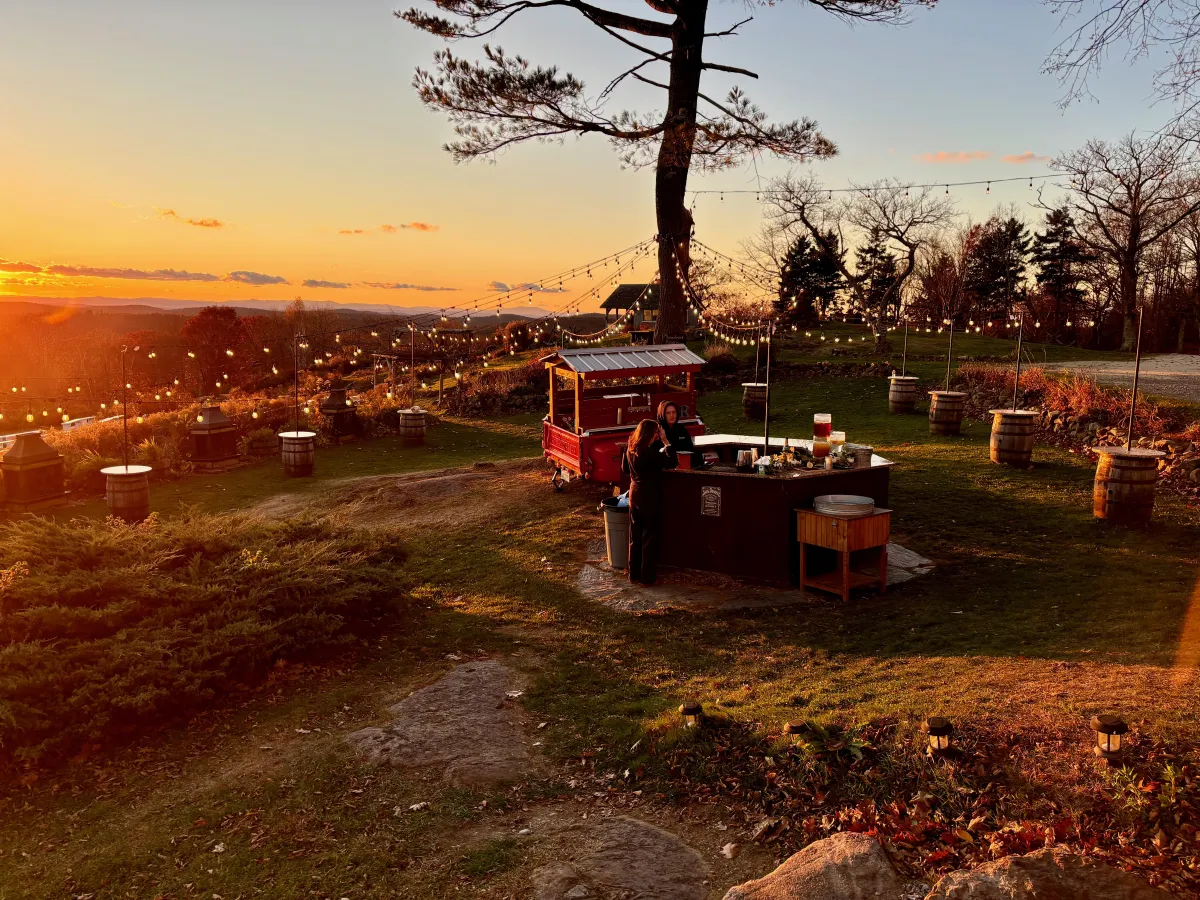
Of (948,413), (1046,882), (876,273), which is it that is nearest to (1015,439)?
(948,413)

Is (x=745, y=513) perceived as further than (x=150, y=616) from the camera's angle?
Yes

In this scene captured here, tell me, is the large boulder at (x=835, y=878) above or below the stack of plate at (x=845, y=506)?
below

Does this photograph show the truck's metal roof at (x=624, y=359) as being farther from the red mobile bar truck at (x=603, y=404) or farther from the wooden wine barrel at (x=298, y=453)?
the wooden wine barrel at (x=298, y=453)

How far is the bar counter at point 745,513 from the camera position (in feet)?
31.8

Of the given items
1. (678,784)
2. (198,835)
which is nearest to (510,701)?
(678,784)

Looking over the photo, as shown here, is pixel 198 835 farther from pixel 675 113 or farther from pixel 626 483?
pixel 675 113

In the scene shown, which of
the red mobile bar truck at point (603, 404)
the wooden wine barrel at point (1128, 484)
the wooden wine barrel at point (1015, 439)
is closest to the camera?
the wooden wine barrel at point (1128, 484)

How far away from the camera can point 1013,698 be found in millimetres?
5793

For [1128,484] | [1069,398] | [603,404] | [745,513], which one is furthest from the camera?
[1069,398]

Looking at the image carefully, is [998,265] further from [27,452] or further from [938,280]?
[27,452]

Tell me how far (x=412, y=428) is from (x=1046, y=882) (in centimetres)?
2097

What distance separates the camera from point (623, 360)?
14938 millimetres

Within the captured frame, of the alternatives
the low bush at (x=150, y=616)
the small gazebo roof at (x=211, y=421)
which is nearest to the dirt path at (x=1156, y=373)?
the low bush at (x=150, y=616)

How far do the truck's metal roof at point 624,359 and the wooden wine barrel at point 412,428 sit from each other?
870 centimetres
